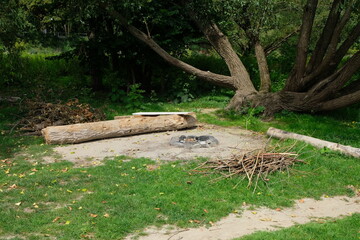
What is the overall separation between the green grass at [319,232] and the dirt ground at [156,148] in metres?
2.80

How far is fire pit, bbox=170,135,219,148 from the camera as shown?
8.95 metres

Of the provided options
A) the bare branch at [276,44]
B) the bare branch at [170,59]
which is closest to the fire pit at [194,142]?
the bare branch at [170,59]

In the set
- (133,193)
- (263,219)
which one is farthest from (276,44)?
(263,219)

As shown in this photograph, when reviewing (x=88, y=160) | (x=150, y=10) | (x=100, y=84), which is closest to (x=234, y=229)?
(x=88, y=160)

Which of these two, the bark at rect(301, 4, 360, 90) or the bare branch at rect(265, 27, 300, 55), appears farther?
the bare branch at rect(265, 27, 300, 55)

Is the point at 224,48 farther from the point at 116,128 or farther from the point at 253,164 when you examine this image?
the point at 253,164

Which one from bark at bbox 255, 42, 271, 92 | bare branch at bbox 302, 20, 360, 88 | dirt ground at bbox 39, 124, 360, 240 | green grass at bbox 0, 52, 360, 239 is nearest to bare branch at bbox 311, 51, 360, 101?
bare branch at bbox 302, 20, 360, 88

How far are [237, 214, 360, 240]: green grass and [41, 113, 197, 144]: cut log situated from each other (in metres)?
5.47

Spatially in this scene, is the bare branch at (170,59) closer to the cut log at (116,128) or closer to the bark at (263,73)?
the bark at (263,73)

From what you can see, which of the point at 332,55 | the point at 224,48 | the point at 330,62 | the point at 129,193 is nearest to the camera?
the point at 129,193

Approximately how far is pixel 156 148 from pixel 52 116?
123 inches

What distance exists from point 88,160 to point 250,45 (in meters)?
11.7

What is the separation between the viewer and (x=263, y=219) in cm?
561

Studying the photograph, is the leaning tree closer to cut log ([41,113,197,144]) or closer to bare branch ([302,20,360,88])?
bare branch ([302,20,360,88])
